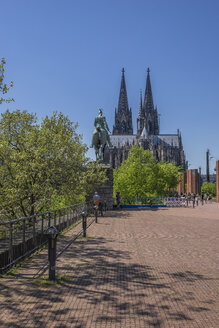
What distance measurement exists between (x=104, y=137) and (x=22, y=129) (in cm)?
863

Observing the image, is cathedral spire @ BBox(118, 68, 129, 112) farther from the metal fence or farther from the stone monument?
the metal fence

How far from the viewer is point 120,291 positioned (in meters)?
5.92

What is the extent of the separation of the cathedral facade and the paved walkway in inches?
4492

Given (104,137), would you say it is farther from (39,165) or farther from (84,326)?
(84,326)

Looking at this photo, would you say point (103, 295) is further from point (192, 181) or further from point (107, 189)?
point (192, 181)

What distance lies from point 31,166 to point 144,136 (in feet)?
375

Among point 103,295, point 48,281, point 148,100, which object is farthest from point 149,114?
point 103,295

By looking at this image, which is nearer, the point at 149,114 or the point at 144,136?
the point at 144,136

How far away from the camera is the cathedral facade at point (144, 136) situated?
124625 millimetres

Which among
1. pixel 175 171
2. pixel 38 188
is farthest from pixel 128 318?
pixel 175 171

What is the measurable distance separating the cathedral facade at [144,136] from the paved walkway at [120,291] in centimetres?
11409

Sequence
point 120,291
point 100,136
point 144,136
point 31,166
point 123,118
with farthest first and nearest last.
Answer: point 123,118
point 144,136
point 100,136
point 31,166
point 120,291

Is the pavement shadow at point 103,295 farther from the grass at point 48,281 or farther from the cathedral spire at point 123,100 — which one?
the cathedral spire at point 123,100

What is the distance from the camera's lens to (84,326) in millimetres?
4430
